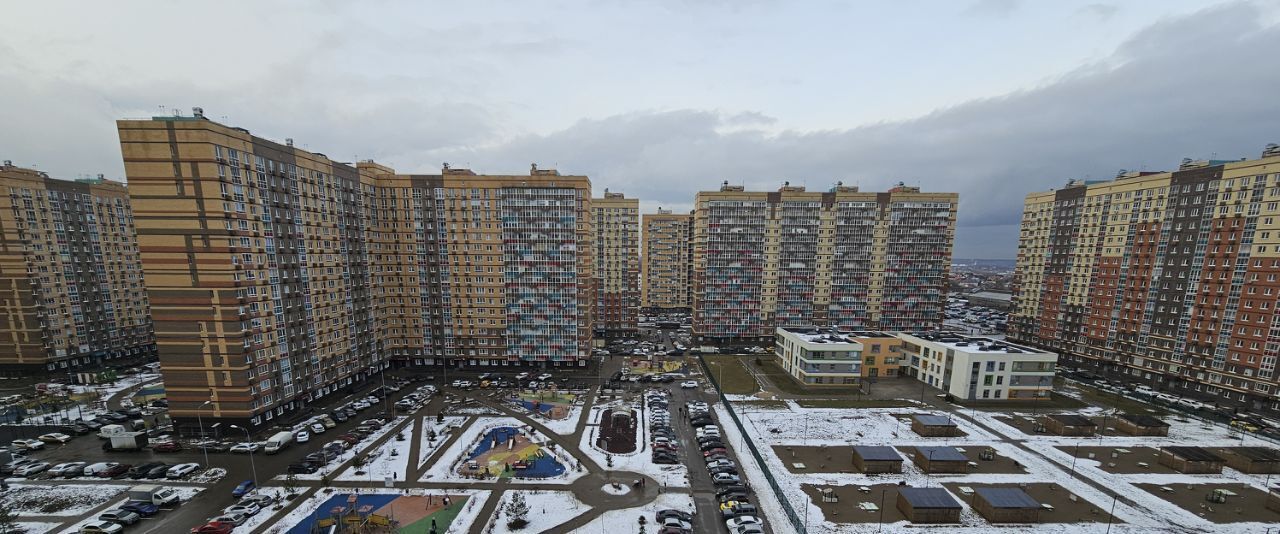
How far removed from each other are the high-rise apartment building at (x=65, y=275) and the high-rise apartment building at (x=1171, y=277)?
675 feet

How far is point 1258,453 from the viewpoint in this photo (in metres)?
53.0

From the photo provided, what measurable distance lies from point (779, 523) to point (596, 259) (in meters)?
83.1

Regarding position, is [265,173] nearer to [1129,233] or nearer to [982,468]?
[982,468]

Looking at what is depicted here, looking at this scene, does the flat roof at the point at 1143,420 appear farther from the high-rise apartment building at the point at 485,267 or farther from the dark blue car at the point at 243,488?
the dark blue car at the point at 243,488

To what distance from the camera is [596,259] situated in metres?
116

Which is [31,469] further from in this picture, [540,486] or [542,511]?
[542,511]

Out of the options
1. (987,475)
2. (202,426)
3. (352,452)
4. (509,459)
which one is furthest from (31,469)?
(987,475)

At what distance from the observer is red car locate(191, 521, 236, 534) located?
38.9 metres

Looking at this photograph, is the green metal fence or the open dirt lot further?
the open dirt lot

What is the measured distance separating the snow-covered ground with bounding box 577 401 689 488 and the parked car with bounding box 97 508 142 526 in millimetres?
42552

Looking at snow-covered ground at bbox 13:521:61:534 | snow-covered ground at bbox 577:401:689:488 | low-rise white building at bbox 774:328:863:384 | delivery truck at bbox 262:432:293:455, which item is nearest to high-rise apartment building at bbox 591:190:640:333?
low-rise white building at bbox 774:328:863:384

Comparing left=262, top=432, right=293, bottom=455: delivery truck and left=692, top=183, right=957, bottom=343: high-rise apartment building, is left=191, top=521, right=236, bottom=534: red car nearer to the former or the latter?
left=262, top=432, right=293, bottom=455: delivery truck

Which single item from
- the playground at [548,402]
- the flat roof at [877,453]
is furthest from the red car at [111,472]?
the flat roof at [877,453]

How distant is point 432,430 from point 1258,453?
10468 cm
